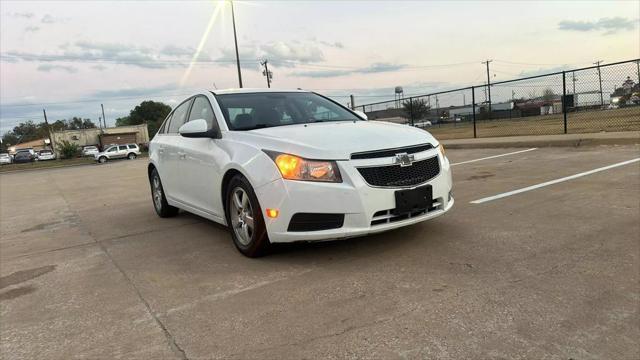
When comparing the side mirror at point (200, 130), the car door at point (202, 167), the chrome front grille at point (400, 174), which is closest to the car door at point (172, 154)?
the car door at point (202, 167)

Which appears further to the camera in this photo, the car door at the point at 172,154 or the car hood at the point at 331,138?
the car door at the point at 172,154

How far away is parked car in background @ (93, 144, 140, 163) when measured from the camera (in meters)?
41.8

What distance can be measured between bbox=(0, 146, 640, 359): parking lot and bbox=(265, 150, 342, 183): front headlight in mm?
717

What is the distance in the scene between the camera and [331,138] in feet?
12.6

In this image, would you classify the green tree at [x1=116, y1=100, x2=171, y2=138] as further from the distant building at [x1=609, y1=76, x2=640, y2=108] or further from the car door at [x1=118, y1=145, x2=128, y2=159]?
the distant building at [x1=609, y1=76, x2=640, y2=108]

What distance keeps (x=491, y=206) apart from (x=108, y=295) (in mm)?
4036

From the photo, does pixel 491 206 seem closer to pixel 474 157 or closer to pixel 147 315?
pixel 147 315

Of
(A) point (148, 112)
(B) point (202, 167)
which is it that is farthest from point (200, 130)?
(A) point (148, 112)

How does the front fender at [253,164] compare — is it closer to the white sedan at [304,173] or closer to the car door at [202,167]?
the white sedan at [304,173]

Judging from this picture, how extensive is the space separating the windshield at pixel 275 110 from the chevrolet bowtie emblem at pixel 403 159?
131 centimetres

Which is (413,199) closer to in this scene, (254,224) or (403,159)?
(403,159)

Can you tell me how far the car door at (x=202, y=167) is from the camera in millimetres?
4461

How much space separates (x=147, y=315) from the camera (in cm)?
309

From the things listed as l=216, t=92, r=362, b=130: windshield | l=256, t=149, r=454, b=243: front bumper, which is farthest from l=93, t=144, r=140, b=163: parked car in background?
l=256, t=149, r=454, b=243: front bumper
